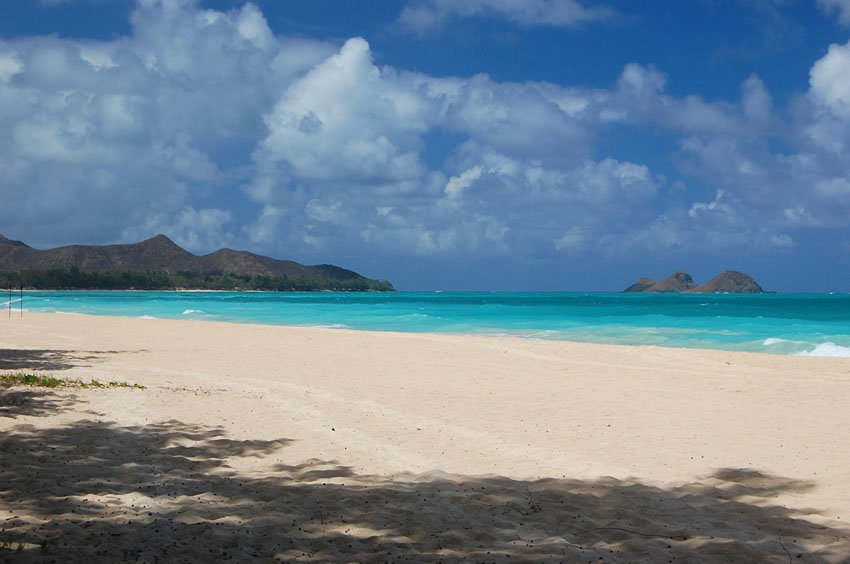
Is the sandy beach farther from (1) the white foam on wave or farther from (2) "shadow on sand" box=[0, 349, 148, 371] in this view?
(1) the white foam on wave

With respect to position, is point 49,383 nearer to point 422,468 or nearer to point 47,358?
point 47,358

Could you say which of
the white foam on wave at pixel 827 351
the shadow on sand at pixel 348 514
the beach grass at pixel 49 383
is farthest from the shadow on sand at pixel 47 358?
the white foam on wave at pixel 827 351

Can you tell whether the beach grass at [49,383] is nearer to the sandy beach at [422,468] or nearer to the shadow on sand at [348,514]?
the sandy beach at [422,468]

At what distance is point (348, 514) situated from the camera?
5750mm

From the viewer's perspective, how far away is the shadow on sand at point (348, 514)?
4910 millimetres

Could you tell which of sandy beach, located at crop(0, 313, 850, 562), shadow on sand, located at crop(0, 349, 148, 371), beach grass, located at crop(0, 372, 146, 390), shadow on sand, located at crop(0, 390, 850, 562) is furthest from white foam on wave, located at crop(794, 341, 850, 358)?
shadow on sand, located at crop(0, 349, 148, 371)

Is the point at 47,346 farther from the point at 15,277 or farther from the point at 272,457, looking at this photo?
the point at 15,277

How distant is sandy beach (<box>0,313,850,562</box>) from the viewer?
201 inches

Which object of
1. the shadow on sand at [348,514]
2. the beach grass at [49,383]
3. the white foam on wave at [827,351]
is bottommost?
the shadow on sand at [348,514]

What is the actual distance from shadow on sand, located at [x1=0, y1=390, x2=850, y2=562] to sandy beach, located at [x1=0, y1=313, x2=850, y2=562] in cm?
2

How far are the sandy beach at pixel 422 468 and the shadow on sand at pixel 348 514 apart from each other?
0.02m

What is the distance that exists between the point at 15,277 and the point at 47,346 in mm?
167704

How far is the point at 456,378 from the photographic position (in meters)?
15.4

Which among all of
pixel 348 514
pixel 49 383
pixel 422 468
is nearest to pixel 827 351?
pixel 422 468
